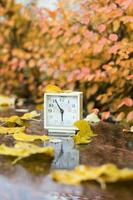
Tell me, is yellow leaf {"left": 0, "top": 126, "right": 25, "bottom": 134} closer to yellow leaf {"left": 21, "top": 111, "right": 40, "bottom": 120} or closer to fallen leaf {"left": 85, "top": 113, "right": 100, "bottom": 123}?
yellow leaf {"left": 21, "top": 111, "right": 40, "bottom": 120}

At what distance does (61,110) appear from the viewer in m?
1.59

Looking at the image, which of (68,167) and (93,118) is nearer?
(68,167)

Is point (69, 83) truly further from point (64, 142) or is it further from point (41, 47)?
point (64, 142)

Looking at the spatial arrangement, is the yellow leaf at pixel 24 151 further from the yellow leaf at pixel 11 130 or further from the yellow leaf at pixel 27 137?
the yellow leaf at pixel 11 130

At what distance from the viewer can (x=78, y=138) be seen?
1465mm

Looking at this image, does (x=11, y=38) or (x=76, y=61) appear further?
(x=11, y=38)

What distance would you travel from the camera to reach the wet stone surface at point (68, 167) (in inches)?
40.1

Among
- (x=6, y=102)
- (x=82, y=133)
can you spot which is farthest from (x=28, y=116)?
(x=6, y=102)

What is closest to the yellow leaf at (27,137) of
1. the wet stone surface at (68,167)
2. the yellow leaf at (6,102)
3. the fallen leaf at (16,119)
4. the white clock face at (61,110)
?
the wet stone surface at (68,167)

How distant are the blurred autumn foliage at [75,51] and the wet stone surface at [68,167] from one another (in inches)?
16.5

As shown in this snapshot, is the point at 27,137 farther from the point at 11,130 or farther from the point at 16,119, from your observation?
the point at 16,119

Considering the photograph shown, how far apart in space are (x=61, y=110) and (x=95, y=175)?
0.57 metres

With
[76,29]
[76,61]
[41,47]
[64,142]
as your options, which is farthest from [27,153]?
[41,47]

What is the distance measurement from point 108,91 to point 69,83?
0.32 meters
